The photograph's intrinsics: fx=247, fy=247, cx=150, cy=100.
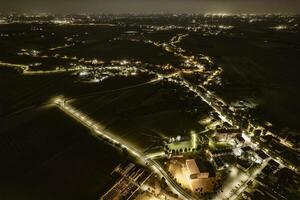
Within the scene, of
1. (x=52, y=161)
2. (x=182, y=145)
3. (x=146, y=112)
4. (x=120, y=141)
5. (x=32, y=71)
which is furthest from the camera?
(x=32, y=71)

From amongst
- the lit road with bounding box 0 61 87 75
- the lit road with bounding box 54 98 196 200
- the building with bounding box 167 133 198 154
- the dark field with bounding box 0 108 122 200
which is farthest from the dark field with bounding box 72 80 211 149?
the lit road with bounding box 0 61 87 75

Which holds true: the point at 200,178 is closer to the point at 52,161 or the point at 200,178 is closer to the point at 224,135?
the point at 224,135

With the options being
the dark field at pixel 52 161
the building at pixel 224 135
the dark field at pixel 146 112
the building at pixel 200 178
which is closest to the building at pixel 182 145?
the dark field at pixel 146 112

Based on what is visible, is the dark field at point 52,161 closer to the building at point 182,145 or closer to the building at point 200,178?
the building at point 182,145

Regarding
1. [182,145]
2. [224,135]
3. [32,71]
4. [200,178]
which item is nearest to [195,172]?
[200,178]

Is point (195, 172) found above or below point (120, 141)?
above

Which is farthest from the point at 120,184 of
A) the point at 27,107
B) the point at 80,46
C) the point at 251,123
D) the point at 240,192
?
the point at 80,46

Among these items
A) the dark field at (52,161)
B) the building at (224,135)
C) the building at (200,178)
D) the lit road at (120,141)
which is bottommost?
the dark field at (52,161)

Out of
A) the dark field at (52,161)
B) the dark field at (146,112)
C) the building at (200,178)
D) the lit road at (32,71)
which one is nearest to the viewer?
the building at (200,178)

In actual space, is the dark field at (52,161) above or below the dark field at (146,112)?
below
